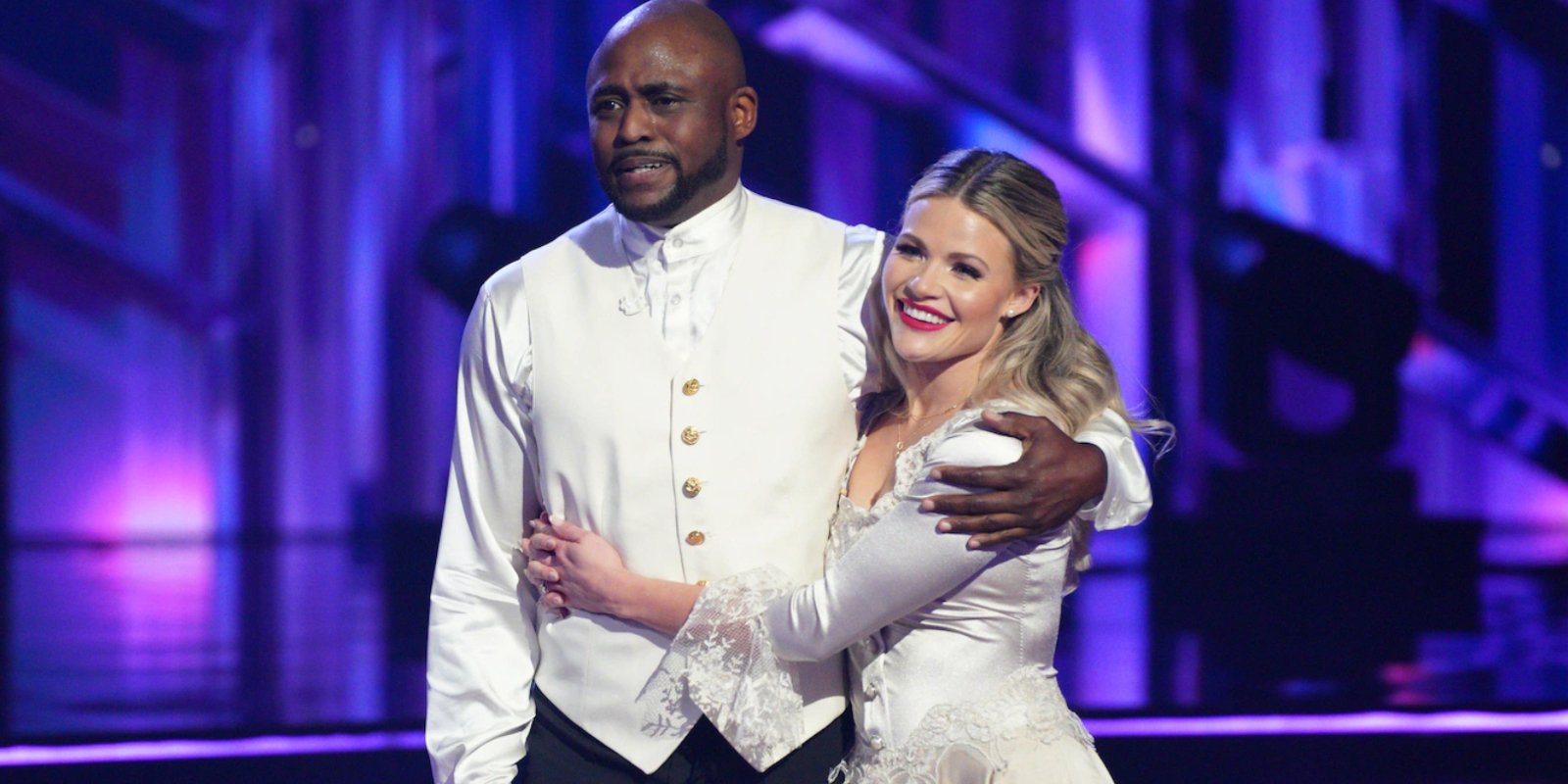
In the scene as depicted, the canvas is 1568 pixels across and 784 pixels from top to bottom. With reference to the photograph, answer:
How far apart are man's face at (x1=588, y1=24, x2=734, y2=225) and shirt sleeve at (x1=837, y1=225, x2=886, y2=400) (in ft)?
0.69

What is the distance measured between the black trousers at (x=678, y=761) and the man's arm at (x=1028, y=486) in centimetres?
31

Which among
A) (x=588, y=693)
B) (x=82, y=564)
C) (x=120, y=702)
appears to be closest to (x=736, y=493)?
(x=588, y=693)

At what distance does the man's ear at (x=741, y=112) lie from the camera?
1650mm

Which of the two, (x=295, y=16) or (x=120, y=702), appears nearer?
(x=120, y=702)

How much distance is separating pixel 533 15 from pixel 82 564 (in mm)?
3406

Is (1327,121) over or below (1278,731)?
over

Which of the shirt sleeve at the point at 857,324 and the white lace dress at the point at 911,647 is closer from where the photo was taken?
the white lace dress at the point at 911,647

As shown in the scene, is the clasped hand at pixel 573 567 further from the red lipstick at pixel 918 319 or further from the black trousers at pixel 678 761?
the red lipstick at pixel 918 319

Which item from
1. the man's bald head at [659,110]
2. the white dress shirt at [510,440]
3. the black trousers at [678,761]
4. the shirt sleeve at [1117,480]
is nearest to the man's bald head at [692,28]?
the man's bald head at [659,110]

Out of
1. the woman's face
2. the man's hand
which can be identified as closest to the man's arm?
the man's hand

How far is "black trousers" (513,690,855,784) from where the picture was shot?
5.04 ft

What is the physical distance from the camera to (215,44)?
7.22m

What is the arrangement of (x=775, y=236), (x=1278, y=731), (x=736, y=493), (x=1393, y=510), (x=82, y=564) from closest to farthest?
1. (x=736, y=493)
2. (x=775, y=236)
3. (x=1278, y=731)
4. (x=82, y=564)
5. (x=1393, y=510)

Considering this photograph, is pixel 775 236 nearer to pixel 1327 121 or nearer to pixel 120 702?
pixel 120 702
